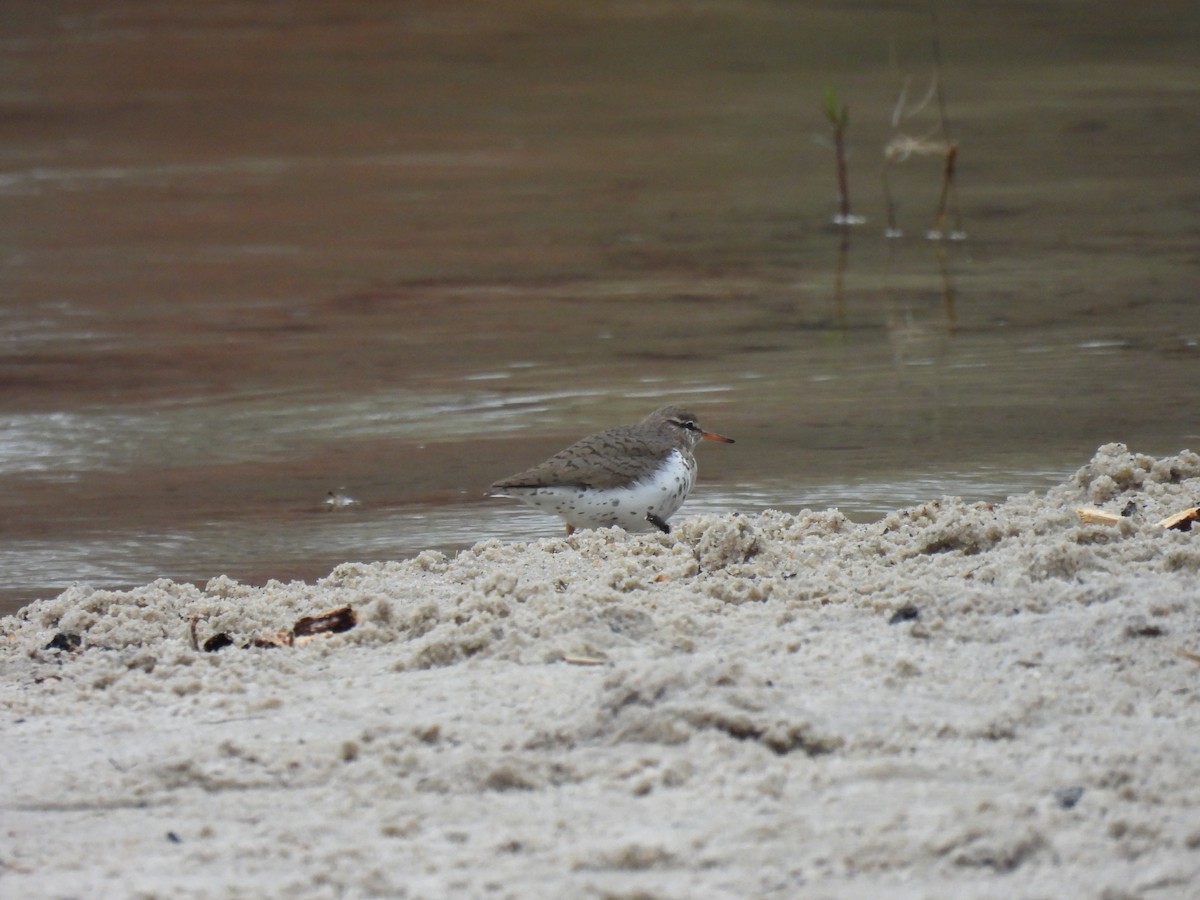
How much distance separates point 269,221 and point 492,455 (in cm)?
619

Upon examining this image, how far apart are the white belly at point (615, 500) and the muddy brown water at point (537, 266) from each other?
0.44m

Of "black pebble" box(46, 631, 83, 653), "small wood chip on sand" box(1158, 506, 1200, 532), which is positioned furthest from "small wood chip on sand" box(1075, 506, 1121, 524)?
"black pebble" box(46, 631, 83, 653)

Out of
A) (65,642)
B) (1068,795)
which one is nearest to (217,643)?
(65,642)

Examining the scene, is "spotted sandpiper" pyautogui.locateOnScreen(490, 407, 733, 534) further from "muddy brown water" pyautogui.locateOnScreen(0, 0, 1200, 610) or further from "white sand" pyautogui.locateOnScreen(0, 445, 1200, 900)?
"white sand" pyautogui.locateOnScreen(0, 445, 1200, 900)

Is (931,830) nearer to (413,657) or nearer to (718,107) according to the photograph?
(413,657)

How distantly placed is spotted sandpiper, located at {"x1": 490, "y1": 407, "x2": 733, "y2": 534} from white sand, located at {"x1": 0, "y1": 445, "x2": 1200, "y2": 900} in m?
0.66

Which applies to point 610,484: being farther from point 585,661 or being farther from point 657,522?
point 585,661

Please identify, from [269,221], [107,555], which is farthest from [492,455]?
[269,221]

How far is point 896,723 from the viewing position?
382 cm

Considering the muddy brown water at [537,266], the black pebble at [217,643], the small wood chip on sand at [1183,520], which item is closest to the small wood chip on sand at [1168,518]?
the small wood chip on sand at [1183,520]

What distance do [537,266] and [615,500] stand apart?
18.4 feet

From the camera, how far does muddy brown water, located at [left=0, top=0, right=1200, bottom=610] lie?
7254 millimetres

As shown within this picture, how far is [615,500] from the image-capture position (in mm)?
6066

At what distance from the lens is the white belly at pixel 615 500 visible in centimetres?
607
